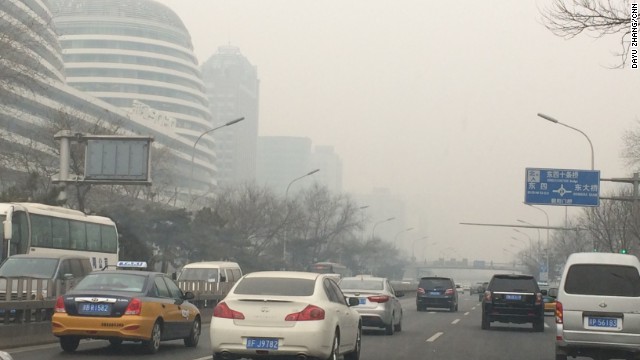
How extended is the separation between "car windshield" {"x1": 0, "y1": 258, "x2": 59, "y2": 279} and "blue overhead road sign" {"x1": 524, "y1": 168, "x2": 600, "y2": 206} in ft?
94.3

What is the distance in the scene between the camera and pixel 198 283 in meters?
31.2

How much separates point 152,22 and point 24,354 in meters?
164

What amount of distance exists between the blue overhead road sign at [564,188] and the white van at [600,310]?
3079cm

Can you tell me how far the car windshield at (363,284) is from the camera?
2472 cm

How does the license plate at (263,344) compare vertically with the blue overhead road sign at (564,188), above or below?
below

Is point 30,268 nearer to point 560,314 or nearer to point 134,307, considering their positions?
point 134,307

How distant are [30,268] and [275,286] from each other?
33.4 feet

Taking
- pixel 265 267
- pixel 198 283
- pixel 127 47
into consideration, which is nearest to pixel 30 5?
pixel 127 47

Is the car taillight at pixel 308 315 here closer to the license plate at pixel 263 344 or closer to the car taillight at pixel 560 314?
the license plate at pixel 263 344

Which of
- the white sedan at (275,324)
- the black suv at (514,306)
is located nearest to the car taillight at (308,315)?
the white sedan at (275,324)

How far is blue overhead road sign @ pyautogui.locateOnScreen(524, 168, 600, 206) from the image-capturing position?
45188 mm

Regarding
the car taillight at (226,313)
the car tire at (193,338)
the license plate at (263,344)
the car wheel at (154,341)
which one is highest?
the car taillight at (226,313)

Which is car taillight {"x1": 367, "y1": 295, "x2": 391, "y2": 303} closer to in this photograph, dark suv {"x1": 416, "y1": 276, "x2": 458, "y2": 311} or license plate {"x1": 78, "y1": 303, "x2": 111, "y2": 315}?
license plate {"x1": 78, "y1": 303, "x2": 111, "y2": 315}

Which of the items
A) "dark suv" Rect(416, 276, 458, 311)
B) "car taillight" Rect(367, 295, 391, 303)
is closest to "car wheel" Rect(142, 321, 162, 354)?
"car taillight" Rect(367, 295, 391, 303)
